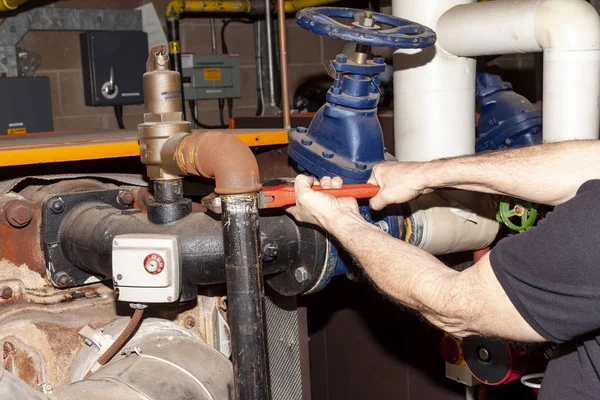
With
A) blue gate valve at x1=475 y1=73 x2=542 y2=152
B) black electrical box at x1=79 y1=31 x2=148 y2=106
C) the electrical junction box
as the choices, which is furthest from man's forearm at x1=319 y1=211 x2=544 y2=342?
the electrical junction box

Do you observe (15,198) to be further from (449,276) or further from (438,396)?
(438,396)

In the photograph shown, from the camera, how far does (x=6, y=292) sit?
1070 millimetres

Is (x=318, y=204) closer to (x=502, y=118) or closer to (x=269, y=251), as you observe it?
(x=269, y=251)

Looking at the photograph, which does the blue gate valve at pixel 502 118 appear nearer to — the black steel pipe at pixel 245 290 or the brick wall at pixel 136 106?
the black steel pipe at pixel 245 290

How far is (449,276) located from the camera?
37.8 inches

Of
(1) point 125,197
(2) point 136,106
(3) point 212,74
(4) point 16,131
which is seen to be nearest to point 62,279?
(1) point 125,197

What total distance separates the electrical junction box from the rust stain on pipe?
6.34 feet

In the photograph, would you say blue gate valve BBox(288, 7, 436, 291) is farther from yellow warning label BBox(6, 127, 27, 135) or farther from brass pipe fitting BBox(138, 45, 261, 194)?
yellow warning label BBox(6, 127, 27, 135)

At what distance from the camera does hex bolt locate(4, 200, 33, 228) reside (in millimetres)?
1055

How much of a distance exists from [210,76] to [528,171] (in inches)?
78.3

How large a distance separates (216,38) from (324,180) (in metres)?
2.02

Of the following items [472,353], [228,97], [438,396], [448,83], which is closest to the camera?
[448,83]

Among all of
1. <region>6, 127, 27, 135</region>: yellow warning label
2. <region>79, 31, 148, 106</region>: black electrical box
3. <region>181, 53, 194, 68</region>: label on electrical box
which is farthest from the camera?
<region>181, 53, 194, 68</region>: label on electrical box

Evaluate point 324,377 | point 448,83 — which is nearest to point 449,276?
point 448,83
